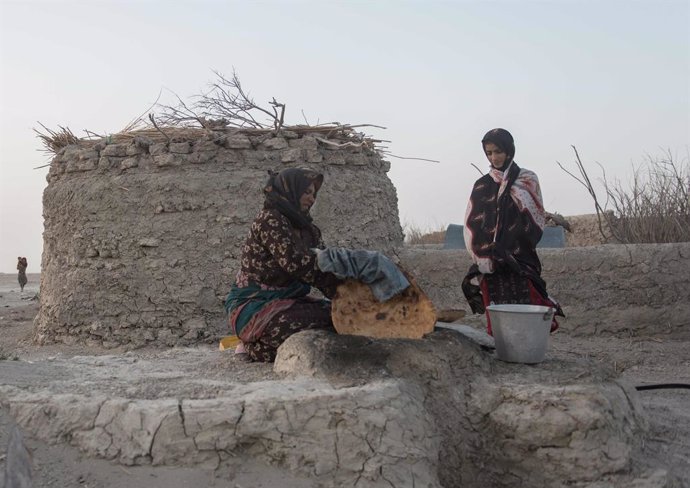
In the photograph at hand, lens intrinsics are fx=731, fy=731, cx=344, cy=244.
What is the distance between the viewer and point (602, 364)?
3729 mm

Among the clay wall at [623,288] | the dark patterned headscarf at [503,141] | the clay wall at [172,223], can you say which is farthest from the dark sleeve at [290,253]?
the clay wall at [623,288]

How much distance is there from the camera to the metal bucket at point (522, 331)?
355 centimetres

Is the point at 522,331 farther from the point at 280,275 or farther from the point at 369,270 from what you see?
the point at 280,275

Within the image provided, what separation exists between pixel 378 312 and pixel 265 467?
3.66 feet

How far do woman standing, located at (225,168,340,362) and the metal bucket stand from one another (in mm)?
849

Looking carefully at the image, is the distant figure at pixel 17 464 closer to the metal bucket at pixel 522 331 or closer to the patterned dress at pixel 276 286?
the patterned dress at pixel 276 286

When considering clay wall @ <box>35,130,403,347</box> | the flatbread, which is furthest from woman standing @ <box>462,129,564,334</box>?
clay wall @ <box>35,130,403,347</box>

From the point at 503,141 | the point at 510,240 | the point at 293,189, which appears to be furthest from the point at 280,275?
the point at 503,141

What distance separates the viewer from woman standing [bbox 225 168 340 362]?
366 cm

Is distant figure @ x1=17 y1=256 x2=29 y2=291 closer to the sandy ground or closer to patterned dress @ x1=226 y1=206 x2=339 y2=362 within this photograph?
the sandy ground

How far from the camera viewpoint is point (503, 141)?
4.24 meters

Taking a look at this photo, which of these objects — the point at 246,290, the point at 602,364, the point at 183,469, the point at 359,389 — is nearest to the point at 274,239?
the point at 246,290

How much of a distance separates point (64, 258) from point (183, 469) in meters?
4.50

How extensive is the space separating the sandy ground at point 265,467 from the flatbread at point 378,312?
0.47m
